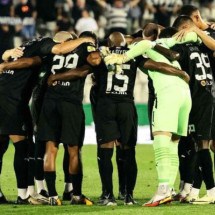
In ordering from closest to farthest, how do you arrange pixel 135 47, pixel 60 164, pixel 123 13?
pixel 135 47, pixel 60 164, pixel 123 13

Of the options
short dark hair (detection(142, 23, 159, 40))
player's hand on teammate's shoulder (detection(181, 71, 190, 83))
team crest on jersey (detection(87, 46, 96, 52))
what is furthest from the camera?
short dark hair (detection(142, 23, 159, 40))

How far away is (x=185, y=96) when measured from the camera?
12.0 metres

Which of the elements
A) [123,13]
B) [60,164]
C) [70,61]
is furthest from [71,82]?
[123,13]

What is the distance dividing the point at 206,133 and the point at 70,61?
1906 mm

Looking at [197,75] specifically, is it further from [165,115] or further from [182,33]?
[165,115]

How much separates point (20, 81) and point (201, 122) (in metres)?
2.33

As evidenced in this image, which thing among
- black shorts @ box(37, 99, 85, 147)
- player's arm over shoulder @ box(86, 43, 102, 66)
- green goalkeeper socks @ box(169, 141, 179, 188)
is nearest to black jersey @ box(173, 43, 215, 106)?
green goalkeeper socks @ box(169, 141, 179, 188)

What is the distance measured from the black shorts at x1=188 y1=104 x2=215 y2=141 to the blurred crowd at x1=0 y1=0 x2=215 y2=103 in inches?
502

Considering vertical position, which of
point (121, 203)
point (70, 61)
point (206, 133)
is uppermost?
point (70, 61)

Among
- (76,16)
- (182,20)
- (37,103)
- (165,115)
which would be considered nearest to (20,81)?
(37,103)

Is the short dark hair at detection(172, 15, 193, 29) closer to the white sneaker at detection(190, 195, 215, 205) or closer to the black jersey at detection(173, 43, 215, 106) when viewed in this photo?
the black jersey at detection(173, 43, 215, 106)

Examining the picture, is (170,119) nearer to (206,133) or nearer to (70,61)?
(206,133)

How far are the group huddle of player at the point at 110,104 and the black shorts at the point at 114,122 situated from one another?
1cm

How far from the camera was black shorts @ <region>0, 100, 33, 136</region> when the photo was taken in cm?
1239
